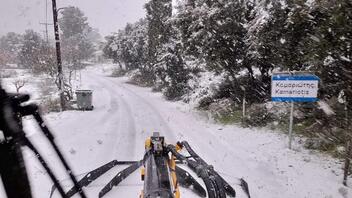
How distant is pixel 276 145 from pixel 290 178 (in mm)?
2627

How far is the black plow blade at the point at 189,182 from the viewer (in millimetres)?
5986

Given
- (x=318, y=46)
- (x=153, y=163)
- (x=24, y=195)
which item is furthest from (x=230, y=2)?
(x=24, y=195)

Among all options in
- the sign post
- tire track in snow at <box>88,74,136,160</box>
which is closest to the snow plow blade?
tire track in snow at <box>88,74,136,160</box>

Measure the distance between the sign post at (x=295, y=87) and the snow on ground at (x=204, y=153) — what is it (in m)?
1.32

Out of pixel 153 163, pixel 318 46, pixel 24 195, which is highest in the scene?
pixel 318 46

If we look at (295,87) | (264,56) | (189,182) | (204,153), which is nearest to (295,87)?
(295,87)

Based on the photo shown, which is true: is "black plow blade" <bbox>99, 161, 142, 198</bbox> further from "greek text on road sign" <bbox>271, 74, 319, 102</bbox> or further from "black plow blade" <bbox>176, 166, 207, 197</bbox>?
"greek text on road sign" <bbox>271, 74, 319, 102</bbox>

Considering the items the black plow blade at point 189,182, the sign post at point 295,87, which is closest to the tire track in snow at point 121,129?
the black plow blade at point 189,182

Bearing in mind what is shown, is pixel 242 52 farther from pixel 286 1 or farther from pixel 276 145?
pixel 276 145

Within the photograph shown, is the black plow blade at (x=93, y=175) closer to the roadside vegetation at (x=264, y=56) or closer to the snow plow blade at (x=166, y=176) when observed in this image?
the snow plow blade at (x=166, y=176)

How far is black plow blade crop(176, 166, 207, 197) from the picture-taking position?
599cm

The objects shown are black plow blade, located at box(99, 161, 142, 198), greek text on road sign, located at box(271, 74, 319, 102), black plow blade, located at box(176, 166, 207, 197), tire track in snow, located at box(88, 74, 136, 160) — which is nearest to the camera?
black plow blade, located at box(99, 161, 142, 198)

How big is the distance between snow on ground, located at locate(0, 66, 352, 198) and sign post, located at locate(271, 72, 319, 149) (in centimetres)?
132

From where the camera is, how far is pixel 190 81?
2297cm
